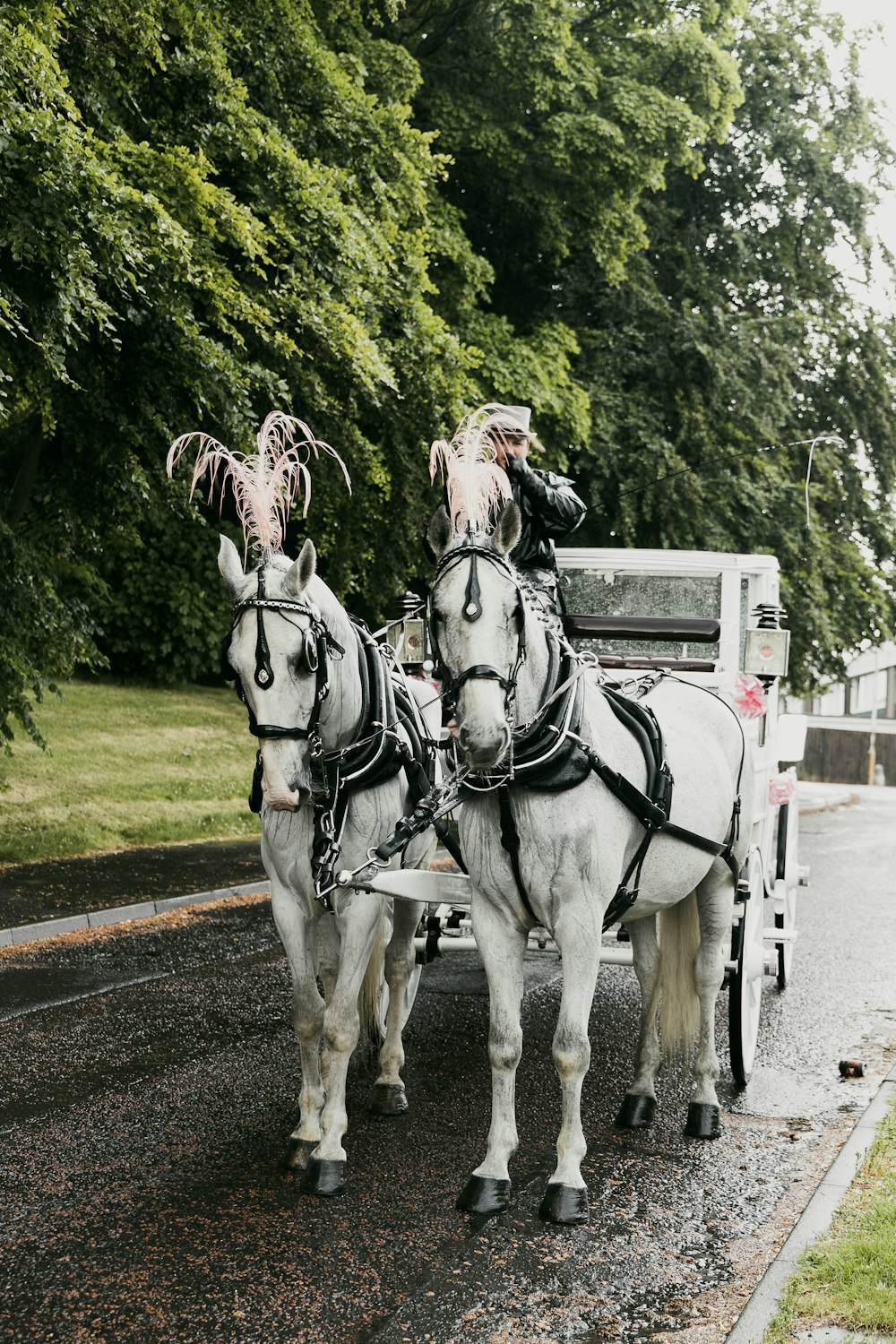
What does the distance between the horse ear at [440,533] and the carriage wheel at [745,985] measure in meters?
2.91

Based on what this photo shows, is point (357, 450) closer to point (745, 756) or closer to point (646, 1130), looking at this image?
point (745, 756)

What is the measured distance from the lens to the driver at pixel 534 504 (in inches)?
207

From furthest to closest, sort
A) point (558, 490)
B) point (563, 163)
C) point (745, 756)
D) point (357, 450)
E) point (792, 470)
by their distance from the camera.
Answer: point (792, 470) → point (563, 163) → point (357, 450) → point (745, 756) → point (558, 490)

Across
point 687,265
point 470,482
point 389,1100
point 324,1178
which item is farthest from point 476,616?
point 687,265

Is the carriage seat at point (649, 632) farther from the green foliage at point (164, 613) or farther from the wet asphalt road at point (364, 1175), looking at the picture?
the green foliage at point (164, 613)

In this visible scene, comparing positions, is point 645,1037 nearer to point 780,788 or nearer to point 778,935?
point 778,935

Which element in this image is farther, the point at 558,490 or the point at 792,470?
the point at 792,470

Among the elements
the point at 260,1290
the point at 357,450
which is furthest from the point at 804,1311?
the point at 357,450

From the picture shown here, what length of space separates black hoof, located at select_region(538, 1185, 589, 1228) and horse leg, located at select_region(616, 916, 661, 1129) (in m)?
1.14

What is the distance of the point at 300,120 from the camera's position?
45.9 ft

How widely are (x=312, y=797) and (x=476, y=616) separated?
3.62 ft

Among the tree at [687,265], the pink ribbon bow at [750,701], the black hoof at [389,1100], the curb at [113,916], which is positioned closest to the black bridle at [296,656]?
the black hoof at [389,1100]

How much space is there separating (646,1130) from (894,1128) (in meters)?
1.03

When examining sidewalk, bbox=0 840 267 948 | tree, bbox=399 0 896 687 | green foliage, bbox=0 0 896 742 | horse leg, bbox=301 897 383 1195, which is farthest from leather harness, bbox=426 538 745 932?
tree, bbox=399 0 896 687
